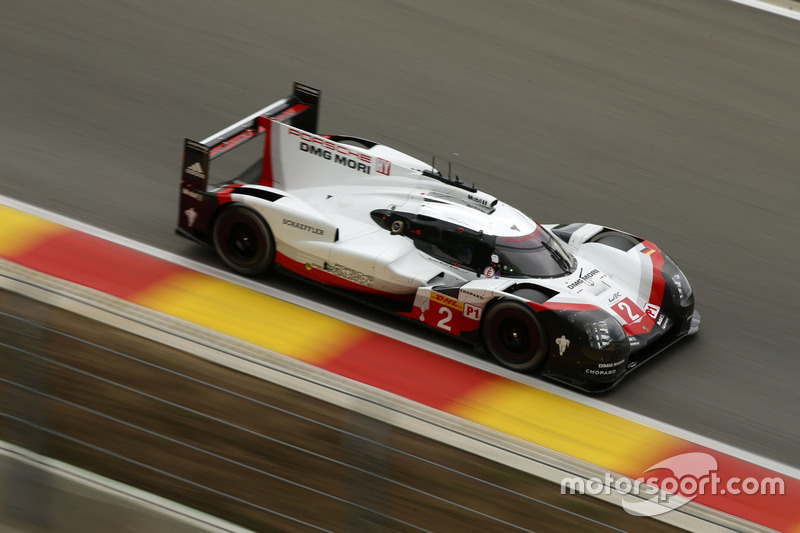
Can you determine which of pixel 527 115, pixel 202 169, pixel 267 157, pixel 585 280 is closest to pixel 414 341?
pixel 585 280

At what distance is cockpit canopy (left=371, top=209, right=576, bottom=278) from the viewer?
28.6ft

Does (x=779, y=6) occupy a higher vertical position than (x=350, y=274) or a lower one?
higher

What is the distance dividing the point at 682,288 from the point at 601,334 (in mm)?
1507

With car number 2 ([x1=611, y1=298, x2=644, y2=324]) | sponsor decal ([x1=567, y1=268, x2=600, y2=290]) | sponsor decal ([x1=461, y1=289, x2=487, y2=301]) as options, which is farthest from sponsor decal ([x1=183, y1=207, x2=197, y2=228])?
car number 2 ([x1=611, y1=298, x2=644, y2=324])

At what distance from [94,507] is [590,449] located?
4.15m

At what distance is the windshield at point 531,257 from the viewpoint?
342 inches

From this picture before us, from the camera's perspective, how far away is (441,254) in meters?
8.88

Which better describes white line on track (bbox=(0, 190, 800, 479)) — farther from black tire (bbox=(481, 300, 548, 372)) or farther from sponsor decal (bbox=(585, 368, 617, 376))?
sponsor decal (bbox=(585, 368, 617, 376))

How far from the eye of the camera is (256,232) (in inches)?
368

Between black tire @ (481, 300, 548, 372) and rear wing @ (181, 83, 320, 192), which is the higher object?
rear wing @ (181, 83, 320, 192)

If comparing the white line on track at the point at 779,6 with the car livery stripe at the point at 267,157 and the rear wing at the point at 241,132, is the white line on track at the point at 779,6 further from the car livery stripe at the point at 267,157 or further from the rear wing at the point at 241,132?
the car livery stripe at the point at 267,157

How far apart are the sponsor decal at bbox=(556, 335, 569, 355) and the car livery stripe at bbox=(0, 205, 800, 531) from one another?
1.42 feet

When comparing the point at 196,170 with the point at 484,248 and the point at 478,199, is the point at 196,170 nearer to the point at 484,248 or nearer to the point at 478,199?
the point at 478,199

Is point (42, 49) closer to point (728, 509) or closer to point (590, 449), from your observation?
point (590, 449)
